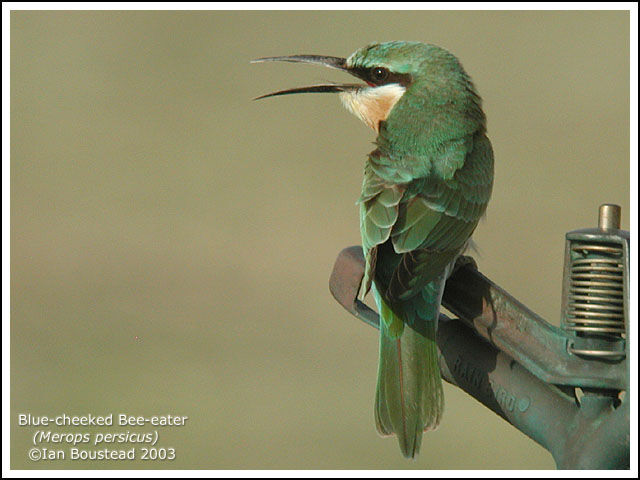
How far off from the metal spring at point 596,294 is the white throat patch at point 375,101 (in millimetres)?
1595

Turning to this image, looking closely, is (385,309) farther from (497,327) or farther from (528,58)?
(528,58)

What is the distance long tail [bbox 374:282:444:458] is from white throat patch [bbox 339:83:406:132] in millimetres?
975

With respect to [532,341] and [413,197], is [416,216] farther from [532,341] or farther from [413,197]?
[532,341]

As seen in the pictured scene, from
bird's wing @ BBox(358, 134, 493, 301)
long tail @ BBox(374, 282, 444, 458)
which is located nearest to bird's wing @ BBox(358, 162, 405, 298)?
bird's wing @ BBox(358, 134, 493, 301)

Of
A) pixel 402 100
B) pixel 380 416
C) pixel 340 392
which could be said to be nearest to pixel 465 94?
pixel 402 100

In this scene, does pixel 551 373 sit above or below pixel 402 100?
below

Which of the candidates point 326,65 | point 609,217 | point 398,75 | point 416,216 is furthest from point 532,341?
point 326,65

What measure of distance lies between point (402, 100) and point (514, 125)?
7.03 meters

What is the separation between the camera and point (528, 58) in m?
11.7

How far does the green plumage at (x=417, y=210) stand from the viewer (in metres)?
2.59

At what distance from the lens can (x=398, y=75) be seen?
3.49 metres

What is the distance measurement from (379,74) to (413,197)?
27.3 inches

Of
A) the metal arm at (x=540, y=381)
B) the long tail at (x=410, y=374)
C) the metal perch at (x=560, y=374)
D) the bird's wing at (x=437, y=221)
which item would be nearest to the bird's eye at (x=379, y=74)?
the bird's wing at (x=437, y=221)

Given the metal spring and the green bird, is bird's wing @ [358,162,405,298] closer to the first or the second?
the green bird
